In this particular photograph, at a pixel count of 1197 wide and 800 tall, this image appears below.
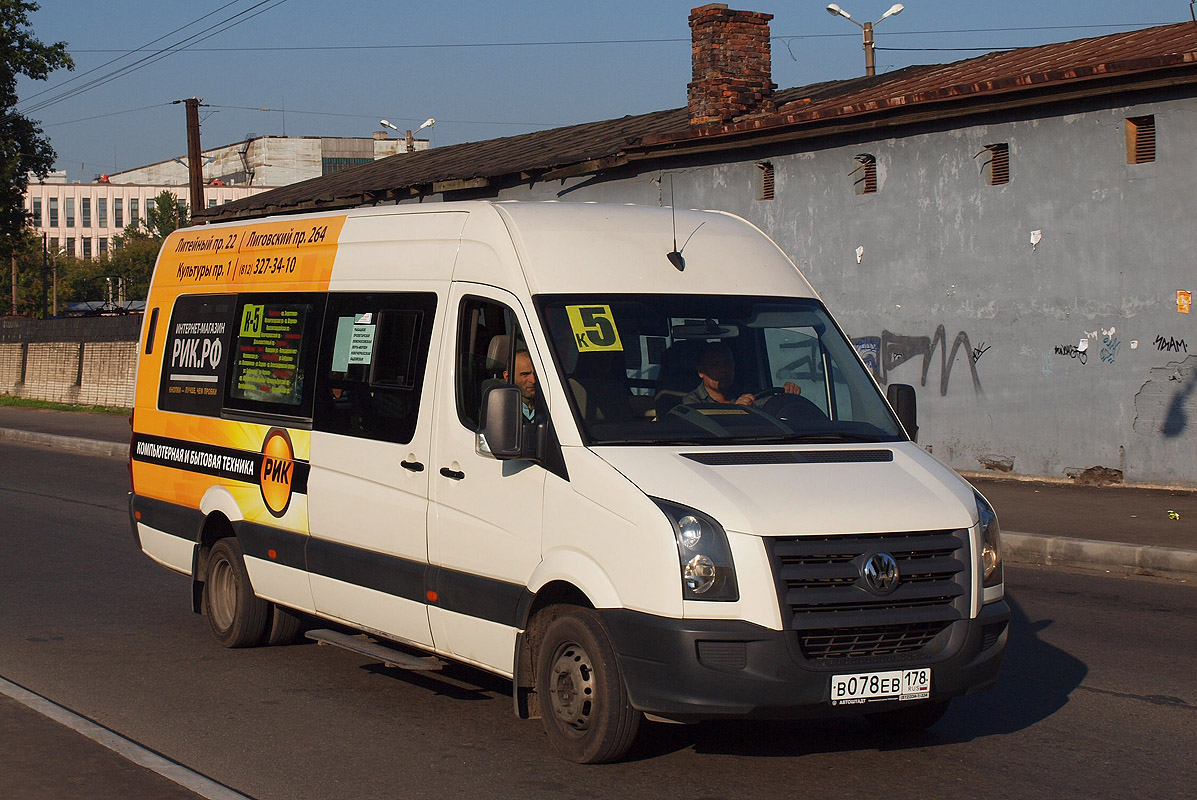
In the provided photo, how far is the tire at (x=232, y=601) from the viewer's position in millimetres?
7906

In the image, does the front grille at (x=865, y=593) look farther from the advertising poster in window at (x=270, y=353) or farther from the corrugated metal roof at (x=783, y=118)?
the corrugated metal roof at (x=783, y=118)

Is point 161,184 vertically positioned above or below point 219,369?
above

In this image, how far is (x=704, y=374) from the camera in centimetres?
605

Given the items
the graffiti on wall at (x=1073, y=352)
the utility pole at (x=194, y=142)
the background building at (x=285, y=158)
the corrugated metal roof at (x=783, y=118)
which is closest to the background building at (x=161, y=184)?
the background building at (x=285, y=158)

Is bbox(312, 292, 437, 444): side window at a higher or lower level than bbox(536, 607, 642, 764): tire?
higher

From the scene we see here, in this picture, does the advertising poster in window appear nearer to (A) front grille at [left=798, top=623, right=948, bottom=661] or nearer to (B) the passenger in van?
(B) the passenger in van

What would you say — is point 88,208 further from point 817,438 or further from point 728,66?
point 817,438

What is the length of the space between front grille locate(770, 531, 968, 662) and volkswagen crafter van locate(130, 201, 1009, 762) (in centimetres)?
1

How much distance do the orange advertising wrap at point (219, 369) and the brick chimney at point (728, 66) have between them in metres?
13.5

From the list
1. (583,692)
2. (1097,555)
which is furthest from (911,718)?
(1097,555)

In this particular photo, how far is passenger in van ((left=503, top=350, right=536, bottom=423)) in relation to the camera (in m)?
5.96

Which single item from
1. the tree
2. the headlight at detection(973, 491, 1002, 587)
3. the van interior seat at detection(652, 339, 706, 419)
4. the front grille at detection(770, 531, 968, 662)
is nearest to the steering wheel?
the van interior seat at detection(652, 339, 706, 419)

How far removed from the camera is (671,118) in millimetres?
25109

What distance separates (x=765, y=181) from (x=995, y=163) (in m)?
3.98
